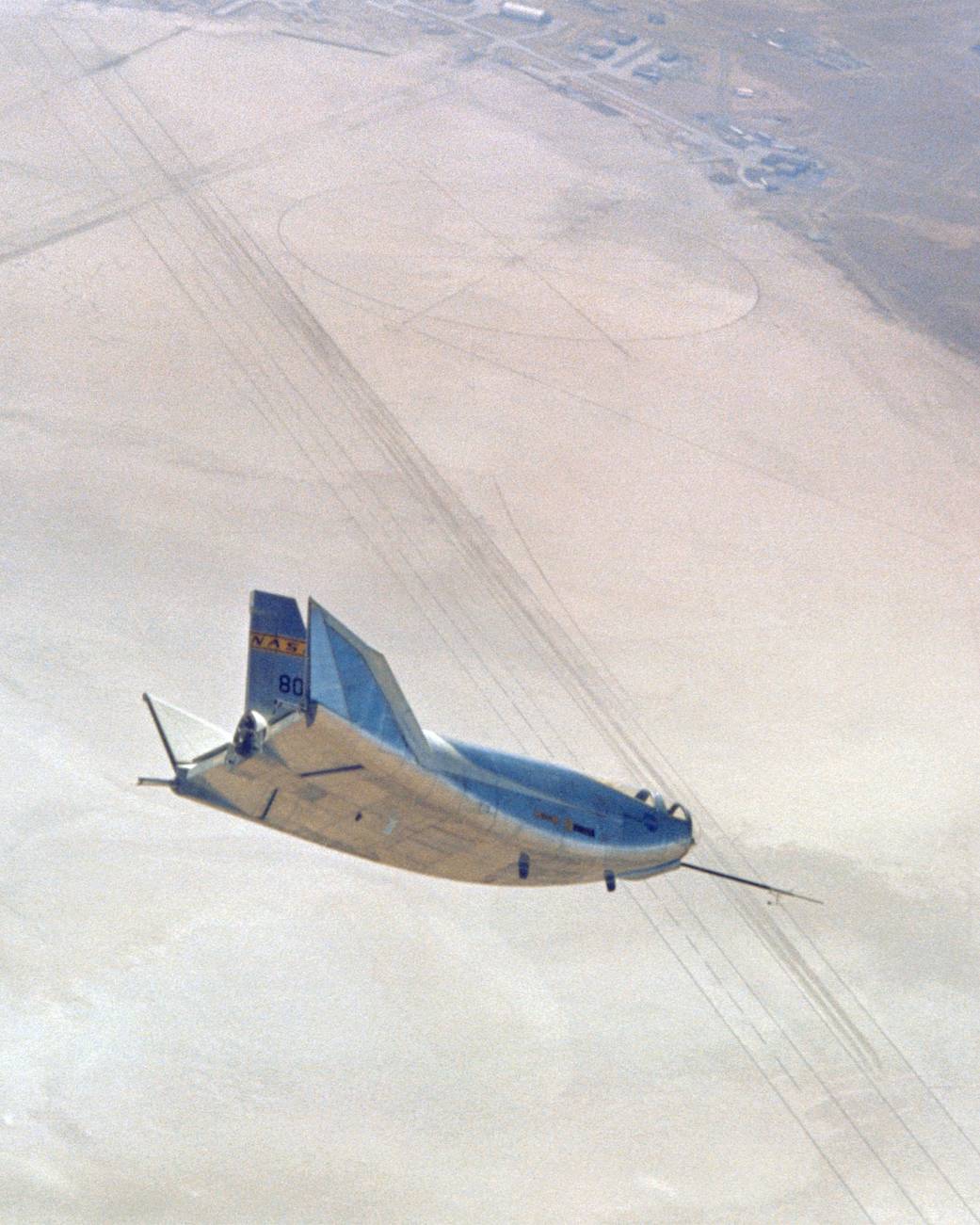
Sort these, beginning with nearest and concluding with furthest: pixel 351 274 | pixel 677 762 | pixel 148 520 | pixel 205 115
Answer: pixel 677 762, pixel 148 520, pixel 351 274, pixel 205 115

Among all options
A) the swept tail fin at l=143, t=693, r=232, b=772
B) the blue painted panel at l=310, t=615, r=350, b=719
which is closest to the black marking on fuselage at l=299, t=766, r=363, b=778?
the blue painted panel at l=310, t=615, r=350, b=719

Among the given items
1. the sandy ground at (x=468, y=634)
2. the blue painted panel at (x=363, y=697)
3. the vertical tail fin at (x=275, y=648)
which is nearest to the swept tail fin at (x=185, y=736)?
the vertical tail fin at (x=275, y=648)

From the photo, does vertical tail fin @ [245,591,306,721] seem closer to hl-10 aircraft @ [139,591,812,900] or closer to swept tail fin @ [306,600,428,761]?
hl-10 aircraft @ [139,591,812,900]

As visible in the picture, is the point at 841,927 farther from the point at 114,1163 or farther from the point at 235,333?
the point at 235,333

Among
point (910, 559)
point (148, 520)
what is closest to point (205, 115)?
point (148, 520)

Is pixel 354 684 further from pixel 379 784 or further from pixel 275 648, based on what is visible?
pixel 379 784

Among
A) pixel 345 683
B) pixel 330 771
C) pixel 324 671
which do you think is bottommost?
pixel 330 771

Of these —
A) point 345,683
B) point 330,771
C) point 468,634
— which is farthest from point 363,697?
point 468,634

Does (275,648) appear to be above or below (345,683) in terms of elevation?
above
